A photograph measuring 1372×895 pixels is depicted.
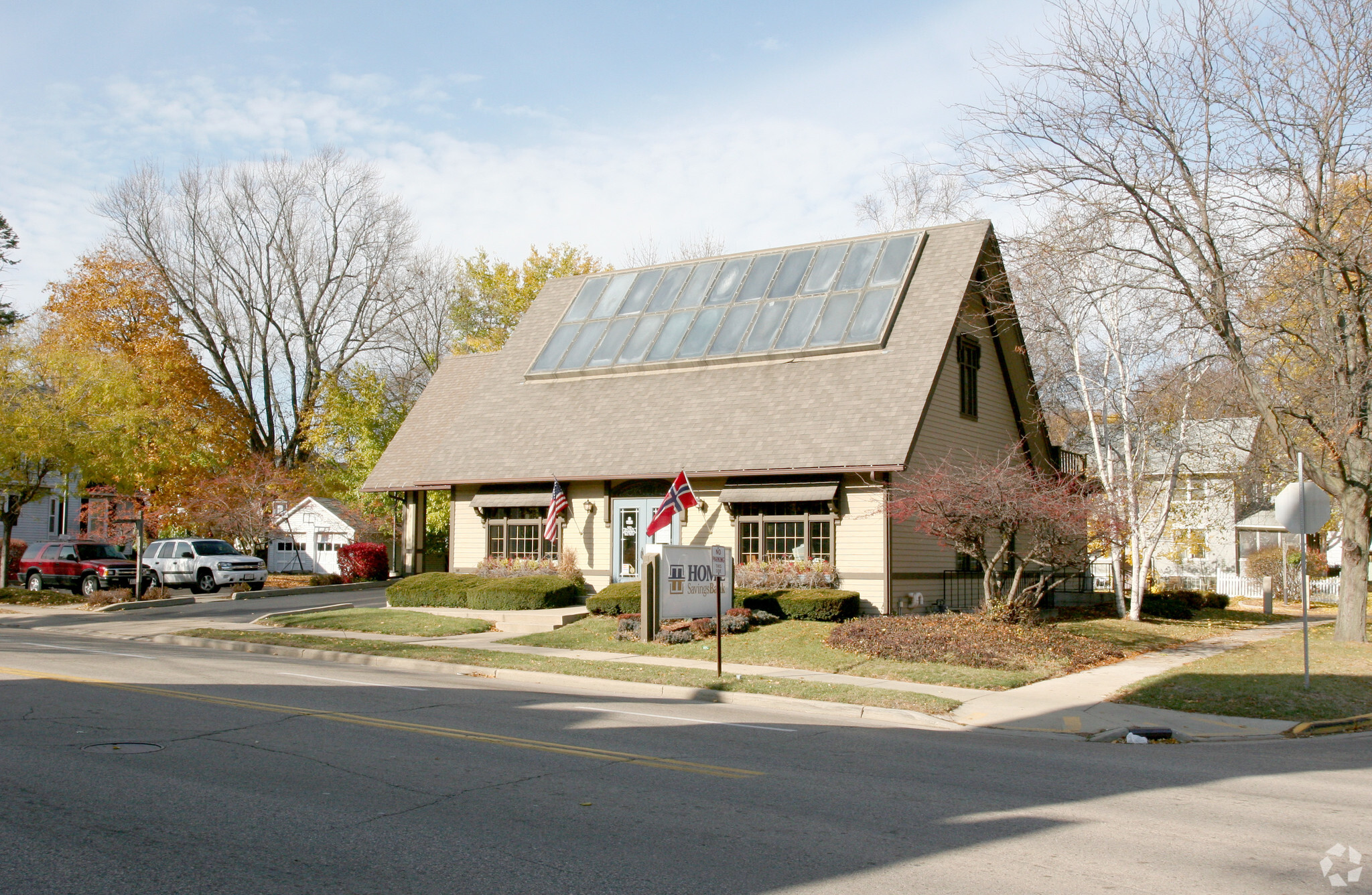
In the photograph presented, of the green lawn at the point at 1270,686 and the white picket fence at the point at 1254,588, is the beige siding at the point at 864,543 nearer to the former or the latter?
the green lawn at the point at 1270,686

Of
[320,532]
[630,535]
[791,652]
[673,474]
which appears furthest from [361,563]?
[791,652]

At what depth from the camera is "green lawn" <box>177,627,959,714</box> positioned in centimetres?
1359

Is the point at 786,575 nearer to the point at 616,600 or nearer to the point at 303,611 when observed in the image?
the point at 616,600

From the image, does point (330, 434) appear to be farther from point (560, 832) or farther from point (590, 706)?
point (560, 832)

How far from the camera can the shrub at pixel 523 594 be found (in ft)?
78.1

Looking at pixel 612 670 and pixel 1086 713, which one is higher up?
pixel 612 670

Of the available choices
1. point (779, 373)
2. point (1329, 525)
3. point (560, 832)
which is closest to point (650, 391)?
point (779, 373)

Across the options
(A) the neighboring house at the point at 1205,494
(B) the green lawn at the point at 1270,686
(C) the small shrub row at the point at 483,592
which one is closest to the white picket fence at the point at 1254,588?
(A) the neighboring house at the point at 1205,494

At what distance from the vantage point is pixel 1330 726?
41.1ft

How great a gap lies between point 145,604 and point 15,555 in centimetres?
2568

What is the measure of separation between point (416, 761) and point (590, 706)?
416cm

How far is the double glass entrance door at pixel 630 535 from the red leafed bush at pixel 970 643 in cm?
686

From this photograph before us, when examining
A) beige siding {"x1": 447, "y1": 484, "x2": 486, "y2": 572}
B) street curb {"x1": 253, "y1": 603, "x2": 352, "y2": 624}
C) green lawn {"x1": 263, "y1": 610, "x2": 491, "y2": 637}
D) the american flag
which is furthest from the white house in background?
the american flag

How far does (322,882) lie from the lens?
18.5ft
